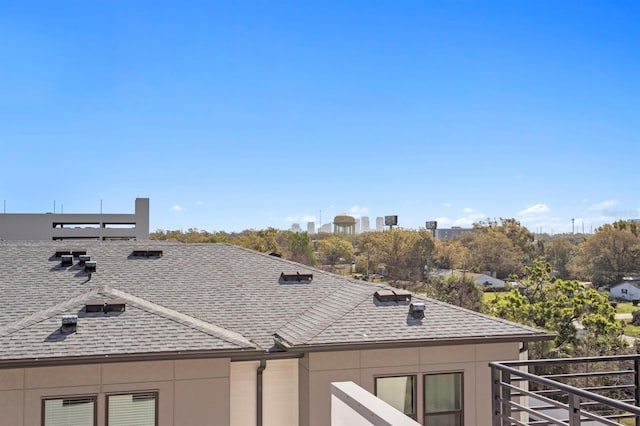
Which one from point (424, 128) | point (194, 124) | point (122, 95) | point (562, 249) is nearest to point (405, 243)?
point (424, 128)

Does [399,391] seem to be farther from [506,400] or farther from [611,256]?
[611,256]

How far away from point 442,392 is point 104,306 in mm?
6090

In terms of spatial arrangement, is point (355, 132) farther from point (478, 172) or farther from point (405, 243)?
point (478, 172)

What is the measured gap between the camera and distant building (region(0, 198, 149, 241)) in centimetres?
4441

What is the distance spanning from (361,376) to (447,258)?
219ft

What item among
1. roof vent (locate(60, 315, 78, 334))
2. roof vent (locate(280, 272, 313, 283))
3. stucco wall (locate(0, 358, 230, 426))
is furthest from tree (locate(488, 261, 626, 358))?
roof vent (locate(60, 315, 78, 334))

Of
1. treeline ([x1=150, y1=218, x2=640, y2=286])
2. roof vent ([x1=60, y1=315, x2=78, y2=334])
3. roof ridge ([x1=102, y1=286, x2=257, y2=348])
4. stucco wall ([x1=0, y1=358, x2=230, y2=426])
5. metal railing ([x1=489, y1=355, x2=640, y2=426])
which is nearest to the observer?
metal railing ([x1=489, y1=355, x2=640, y2=426])

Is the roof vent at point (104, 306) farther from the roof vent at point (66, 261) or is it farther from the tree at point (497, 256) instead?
the tree at point (497, 256)

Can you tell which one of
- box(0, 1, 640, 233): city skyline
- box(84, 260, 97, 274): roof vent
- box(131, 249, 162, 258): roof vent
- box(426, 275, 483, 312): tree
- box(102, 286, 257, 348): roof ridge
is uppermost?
box(0, 1, 640, 233): city skyline

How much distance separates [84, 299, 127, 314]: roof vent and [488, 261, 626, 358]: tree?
24.7 metres

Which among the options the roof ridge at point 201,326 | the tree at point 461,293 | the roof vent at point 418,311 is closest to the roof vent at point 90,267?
the roof ridge at point 201,326

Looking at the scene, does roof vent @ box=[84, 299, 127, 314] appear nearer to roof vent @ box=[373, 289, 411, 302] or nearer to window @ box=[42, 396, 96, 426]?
window @ box=[42, 396, 96, 426]

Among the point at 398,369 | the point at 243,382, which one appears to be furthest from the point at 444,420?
the point at 243,382

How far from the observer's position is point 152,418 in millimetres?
8289
